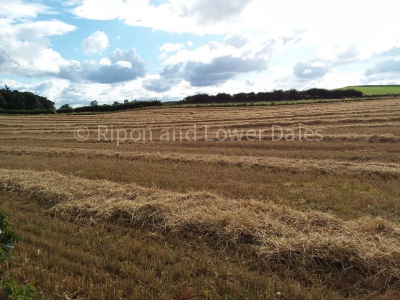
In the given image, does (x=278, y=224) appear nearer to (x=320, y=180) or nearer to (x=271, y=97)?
(x=320, y=180)

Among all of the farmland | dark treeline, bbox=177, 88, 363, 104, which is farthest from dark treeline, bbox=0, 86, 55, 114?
the farmland

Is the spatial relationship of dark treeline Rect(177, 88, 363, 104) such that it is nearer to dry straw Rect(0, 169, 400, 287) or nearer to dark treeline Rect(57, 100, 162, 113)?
dark treeline Rect(57, 100, 162, 113)

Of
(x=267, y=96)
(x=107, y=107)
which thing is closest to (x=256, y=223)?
(x=267, y=96)

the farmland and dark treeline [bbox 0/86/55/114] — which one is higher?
dark treeline [bbox 0/86/55/114]

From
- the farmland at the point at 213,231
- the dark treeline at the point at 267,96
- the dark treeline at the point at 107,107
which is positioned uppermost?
the dark treeline at the point at 267,96

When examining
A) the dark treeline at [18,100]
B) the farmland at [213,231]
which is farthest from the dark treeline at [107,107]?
the farmland at [213,231]

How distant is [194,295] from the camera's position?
4.18 m

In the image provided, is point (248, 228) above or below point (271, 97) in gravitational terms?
below

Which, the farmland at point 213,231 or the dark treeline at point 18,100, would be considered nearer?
the farmland at point 213,231

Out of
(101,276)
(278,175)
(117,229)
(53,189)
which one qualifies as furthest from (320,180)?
(53,189)

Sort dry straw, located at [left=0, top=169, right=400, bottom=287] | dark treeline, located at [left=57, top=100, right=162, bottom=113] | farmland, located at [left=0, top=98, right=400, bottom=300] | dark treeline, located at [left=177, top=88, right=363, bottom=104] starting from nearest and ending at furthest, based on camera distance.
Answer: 1. farmland, located at [left=0, top=98, right=400, bottom=300]
2. dry straw, located at [left=0, top=169, right=400, bottom=287]
3. dark treeline, located at [left=177, top=88, right=363, bottom=104]
4. dark treeline, located at [left=57, top=100, right=162, bottom=113]

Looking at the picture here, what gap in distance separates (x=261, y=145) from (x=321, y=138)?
386 cm

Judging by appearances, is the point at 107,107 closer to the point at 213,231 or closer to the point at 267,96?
the point at 267,96

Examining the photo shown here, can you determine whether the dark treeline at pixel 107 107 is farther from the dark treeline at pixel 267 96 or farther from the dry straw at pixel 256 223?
the dry straw at pixel 256 223
